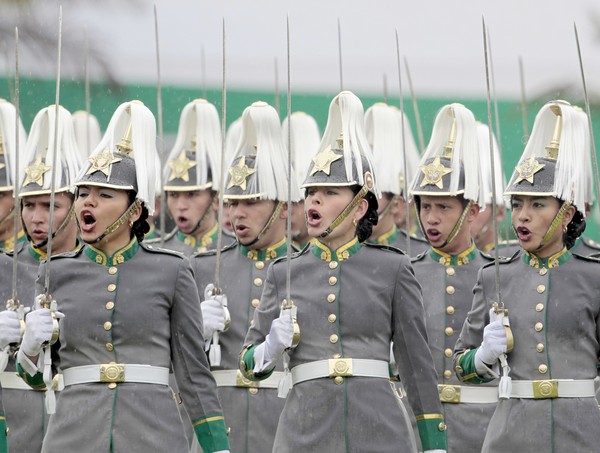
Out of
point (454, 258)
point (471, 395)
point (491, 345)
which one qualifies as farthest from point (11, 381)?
point (491, 345)

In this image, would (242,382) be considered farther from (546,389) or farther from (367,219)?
(546,389)

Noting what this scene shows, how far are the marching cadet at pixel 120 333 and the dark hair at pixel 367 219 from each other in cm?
98

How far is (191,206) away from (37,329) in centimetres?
487

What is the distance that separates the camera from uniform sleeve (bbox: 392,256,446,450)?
9664 millimetres

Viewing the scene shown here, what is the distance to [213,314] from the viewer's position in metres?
11.2

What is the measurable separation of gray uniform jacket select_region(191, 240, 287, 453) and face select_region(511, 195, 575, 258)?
2.20 m

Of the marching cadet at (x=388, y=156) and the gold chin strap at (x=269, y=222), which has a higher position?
the marching cadet at (x=388, y=156)

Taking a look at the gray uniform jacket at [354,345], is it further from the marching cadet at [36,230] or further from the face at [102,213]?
the marching cadet at [36,230]

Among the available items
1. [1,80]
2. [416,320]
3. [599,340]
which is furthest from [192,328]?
[1,80]

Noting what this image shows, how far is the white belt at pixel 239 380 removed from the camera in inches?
459

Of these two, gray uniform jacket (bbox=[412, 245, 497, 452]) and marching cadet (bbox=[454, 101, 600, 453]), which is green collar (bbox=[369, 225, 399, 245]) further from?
marching cadet (bbox=[454, 101, 600, 453])

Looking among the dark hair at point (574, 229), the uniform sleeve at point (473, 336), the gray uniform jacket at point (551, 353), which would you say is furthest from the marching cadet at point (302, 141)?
the gray uniform jacket at point (551, 353)

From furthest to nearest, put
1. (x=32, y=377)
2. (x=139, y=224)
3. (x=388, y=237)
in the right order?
(x=388, y=237) < (x=139, y=224) < (x=32, y=377)

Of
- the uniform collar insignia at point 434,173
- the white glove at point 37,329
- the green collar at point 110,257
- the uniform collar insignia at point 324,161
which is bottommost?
the white glove at point 37,329
